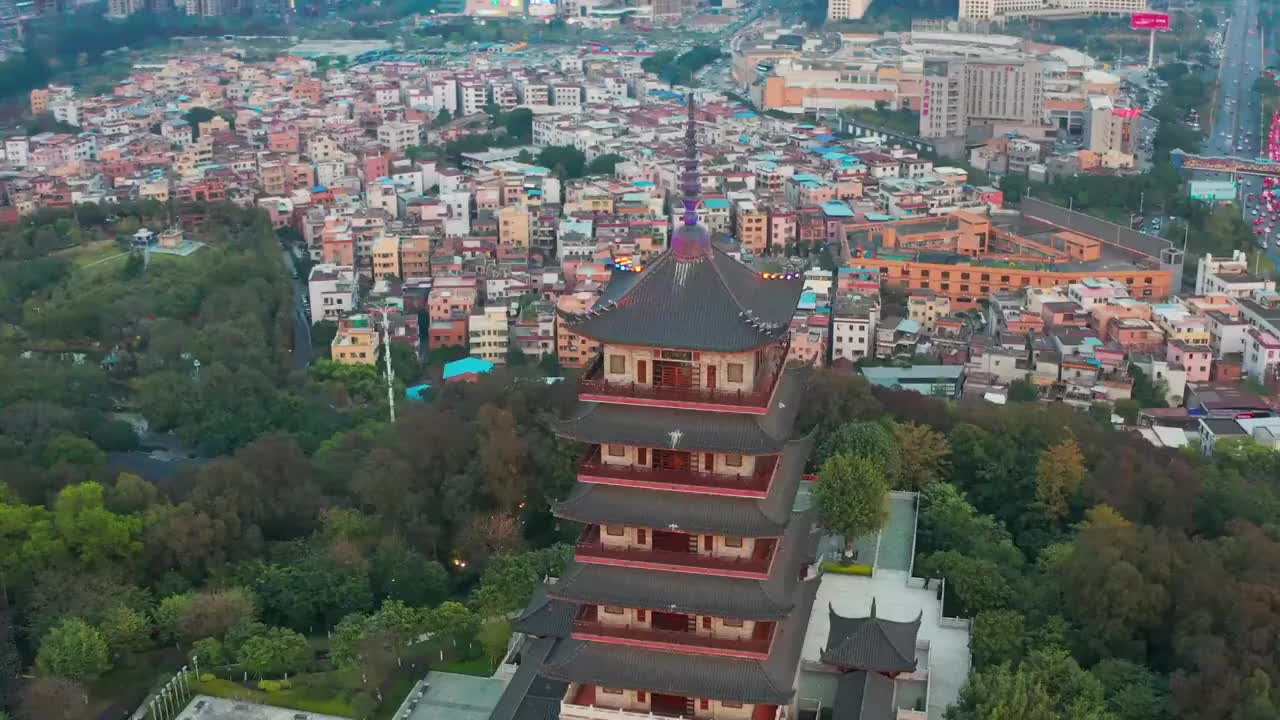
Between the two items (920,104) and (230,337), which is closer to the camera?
(230,337)

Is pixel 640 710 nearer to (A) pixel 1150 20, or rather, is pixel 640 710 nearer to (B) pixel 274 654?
(B) pixel 274 654

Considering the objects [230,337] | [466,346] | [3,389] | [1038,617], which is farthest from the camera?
[466,346]

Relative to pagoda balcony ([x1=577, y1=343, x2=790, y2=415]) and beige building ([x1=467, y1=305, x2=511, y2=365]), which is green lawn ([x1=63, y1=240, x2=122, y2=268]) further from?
pagoda balcony ([x1=577, y1=343, x2=790, y2=415])

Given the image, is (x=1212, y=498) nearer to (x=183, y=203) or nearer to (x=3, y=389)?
(x=3, y=389)

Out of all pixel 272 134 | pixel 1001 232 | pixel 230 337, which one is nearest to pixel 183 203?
pixel 272 134

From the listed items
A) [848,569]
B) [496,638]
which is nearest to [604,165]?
[848,569]

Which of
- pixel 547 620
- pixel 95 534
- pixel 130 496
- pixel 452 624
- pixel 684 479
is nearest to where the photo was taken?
pixel 684 479

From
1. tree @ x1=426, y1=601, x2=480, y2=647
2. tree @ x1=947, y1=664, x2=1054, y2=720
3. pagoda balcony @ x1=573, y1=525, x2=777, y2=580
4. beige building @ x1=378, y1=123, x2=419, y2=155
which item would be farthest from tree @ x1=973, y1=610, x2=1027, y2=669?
beige building @ x1=378, y1=123, x2=419, y2=155

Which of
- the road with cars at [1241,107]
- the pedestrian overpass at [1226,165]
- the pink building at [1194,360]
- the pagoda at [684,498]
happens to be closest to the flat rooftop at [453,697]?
the pagoda at [684,498]
